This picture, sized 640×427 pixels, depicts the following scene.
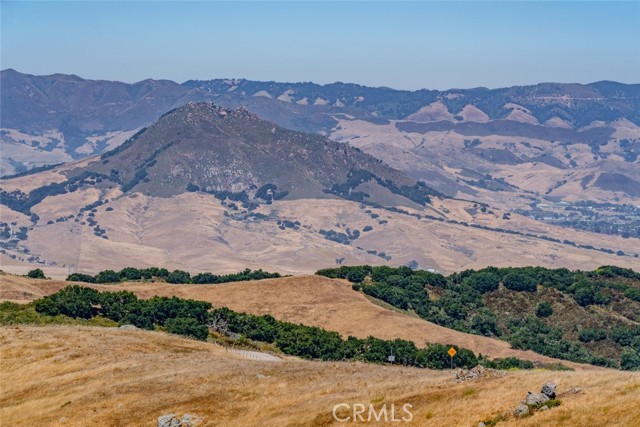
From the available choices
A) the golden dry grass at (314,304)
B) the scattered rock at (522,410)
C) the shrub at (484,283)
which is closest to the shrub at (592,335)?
the golden dry grass at (314,304)

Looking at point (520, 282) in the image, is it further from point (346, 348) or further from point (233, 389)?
point (233, 389)

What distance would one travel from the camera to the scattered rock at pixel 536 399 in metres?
55.2

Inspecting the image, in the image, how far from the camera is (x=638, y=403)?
5234cm

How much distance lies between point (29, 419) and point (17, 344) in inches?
930

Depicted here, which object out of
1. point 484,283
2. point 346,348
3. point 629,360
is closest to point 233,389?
point 346,348

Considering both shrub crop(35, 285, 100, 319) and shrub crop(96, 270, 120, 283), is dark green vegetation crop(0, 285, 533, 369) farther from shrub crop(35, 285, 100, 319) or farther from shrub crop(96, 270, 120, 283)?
shrub crop(96, 270, 120, 283)

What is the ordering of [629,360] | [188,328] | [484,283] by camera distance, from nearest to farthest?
1. [188,328]
2. [629,360]
3. [484,283]

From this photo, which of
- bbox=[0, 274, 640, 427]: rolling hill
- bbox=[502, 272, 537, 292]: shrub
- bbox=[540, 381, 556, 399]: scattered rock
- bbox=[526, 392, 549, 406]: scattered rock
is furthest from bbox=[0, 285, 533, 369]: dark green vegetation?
bbox=[526, 392, 549, 406]: scattered rock

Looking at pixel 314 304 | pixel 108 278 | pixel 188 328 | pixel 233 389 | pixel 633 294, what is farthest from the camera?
pixel 108 278

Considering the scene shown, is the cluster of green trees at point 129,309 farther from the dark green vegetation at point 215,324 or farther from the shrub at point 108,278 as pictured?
the shrub at point 108,278

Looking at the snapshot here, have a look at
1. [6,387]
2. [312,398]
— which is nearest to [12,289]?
[6,387]

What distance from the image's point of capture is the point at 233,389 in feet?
231

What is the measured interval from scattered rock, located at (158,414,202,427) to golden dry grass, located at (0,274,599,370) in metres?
82.3

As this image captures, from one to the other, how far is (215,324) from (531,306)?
7697 cm
